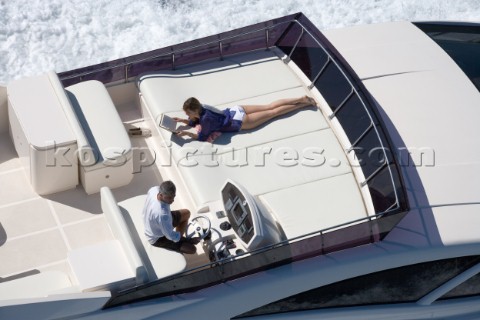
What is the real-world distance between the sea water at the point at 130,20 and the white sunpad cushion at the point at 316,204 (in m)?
4.81

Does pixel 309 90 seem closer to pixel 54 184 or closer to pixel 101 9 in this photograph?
pixel 54 184

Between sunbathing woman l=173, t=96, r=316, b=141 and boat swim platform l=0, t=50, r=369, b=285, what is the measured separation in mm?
62

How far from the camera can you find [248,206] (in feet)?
20.1

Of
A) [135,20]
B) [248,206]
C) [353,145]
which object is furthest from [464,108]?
[135,20]

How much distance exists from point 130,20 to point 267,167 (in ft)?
16.2

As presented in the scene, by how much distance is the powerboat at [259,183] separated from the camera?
593 centimetres

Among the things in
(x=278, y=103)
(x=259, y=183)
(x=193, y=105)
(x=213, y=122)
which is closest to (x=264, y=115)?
(x=278, y=103)

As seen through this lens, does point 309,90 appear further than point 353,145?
Yes

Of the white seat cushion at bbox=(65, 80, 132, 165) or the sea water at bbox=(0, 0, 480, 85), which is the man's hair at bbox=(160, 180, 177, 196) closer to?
the white seat cushion at bbox=(65, 80, 132, 165)

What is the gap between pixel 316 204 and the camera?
6457 millimetres

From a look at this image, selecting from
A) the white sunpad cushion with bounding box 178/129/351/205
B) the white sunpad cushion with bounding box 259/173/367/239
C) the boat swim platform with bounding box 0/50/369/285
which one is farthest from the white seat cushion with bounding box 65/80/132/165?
the white sunpad cushion with bounding box 259/173/367/239

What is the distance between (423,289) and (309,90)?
195 cm

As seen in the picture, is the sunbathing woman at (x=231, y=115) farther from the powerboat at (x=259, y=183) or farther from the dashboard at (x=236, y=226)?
the dashboard at (x=236, y=226)

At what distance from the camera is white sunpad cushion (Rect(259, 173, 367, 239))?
6.32 m
